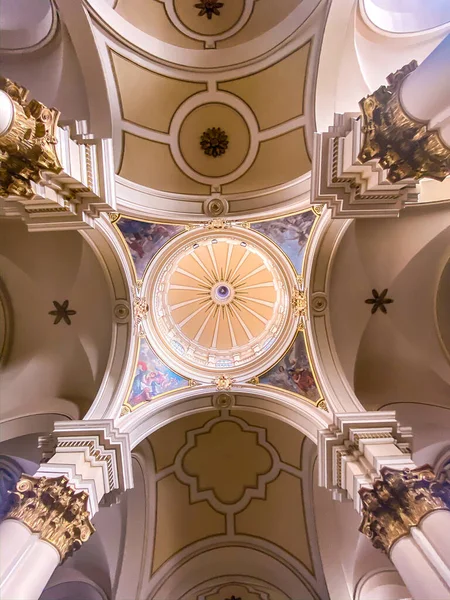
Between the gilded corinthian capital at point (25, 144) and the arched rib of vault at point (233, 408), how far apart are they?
16.4 ft

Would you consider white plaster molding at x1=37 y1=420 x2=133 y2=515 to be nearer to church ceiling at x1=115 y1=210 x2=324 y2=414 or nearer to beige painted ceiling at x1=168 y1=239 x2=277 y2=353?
church ceiling at x1=115 y1=210 x2=324 y2=414

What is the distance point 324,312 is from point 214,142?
A: 4776 millimetres

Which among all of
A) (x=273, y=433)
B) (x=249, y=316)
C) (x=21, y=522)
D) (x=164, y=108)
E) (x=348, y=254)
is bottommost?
(x=21, y=522)

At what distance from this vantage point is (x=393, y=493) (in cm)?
536

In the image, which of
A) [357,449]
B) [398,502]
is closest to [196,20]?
[357,449]

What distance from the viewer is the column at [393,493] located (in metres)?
4.50

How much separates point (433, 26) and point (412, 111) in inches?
167

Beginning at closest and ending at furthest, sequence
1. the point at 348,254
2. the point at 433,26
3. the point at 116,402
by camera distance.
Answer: the point at 433,26 < the point at 116,402 < the point at 348,254

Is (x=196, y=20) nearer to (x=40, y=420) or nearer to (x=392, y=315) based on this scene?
(x=392, y=315)

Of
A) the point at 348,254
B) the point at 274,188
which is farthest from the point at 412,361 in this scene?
the point at 274,188

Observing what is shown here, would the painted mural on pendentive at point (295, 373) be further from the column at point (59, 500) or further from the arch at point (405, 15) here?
the arch at point (405, 15)

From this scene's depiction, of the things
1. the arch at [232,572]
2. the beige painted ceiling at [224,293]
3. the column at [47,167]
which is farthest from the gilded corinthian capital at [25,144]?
the arch at [232,572]

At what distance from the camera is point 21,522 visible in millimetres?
5039

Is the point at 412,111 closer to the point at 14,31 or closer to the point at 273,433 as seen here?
the point at 14,31
